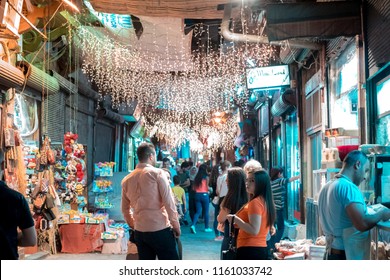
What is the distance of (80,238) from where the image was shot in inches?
385

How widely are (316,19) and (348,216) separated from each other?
376 centimetres

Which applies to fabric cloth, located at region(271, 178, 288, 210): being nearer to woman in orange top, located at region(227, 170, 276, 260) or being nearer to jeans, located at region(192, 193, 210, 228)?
jeans, located at region(192, 193, 210, 228)

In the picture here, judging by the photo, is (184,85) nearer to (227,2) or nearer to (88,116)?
(88,116)

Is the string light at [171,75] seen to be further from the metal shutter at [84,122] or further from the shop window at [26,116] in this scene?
the shop window at [26,116]

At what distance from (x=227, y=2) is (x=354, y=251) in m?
4.85

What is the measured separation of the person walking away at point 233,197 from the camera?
6066 millimetres

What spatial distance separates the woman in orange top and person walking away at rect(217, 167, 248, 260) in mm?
1147

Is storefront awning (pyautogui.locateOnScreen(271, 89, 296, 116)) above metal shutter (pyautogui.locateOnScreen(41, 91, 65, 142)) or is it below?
above

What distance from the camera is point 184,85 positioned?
16891 mm

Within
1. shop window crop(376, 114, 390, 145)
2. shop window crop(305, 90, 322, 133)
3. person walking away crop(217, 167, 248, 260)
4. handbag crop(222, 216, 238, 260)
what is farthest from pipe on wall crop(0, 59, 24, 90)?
shop window crop(305, 90, 322, 133)

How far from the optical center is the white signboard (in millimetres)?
12469

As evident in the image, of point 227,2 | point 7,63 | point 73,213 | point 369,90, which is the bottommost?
point 73,213

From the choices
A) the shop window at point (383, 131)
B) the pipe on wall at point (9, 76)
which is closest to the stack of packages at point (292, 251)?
the shop window at point (383, 131)
